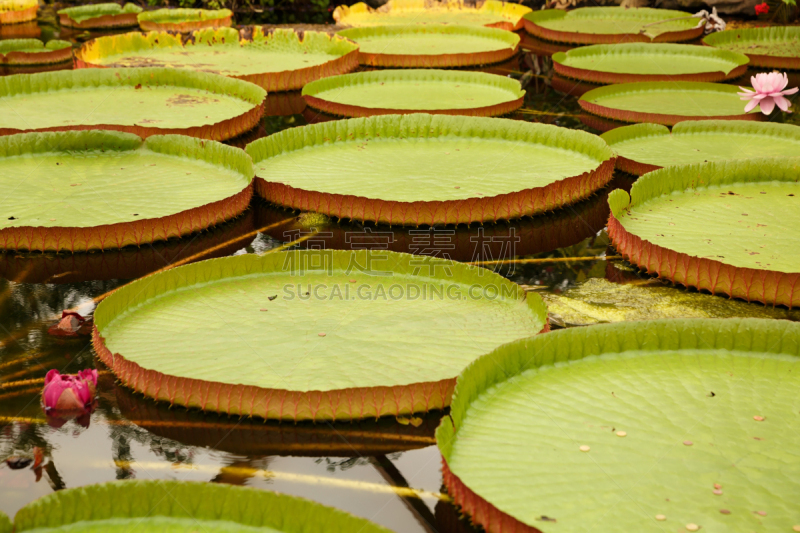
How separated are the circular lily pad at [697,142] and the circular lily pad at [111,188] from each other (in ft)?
7.24

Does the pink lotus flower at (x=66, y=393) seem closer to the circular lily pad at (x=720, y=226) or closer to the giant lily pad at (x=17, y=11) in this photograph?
the circular lily pad at (x=720, y=226)

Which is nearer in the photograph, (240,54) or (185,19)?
(240,54)

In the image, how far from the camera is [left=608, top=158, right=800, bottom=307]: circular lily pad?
298 cm

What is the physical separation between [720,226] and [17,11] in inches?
389

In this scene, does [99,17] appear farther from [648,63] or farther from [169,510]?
[169,510]

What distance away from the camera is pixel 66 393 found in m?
2.28

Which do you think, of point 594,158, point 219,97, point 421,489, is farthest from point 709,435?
point 219,97

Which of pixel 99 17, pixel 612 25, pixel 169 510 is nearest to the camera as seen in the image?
pixel 169 510

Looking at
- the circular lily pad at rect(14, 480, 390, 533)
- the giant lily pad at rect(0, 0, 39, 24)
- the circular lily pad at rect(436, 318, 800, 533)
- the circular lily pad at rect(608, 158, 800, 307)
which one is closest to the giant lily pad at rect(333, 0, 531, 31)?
the giant lily pad at rect(0, 0, 39, 24)

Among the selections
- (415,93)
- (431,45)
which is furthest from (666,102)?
(431,45)

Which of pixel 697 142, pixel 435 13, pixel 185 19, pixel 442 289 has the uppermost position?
pixel 435 13

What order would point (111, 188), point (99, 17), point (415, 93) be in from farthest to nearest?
point (99, 17)
point (415, 93)
point (111, 188)

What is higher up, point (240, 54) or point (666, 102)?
point (240, 54)

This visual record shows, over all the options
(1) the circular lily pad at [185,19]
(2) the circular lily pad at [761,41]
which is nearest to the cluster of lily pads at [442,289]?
(2) the circular lily pad at [761,41]
